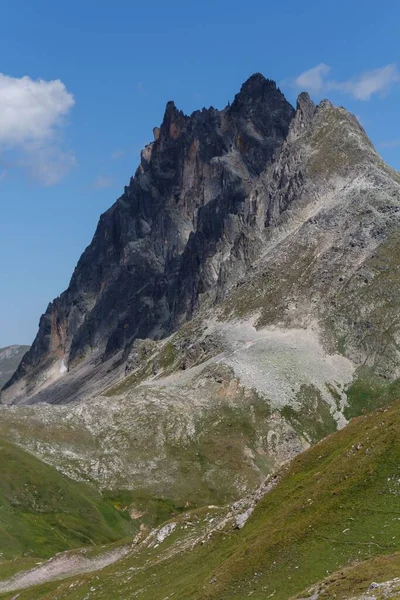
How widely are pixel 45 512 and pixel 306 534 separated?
78331mm

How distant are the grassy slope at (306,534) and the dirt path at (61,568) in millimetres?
15577

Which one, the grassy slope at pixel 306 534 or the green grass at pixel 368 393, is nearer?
the grassy slope at pixel 306 534

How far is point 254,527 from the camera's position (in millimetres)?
65750

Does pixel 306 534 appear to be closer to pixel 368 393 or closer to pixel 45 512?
pixel 45 512

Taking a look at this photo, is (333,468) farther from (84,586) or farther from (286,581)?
(84,586)

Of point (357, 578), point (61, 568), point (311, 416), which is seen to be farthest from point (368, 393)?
point (357, 578)

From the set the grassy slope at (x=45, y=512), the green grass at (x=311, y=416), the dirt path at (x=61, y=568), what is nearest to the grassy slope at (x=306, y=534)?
the dirt path at (x=61, y=568)

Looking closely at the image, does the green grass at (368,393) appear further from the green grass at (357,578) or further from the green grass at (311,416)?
the green grass at (357,578)

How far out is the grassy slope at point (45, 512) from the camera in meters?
113

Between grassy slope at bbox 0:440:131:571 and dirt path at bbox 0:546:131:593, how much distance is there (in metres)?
13.4

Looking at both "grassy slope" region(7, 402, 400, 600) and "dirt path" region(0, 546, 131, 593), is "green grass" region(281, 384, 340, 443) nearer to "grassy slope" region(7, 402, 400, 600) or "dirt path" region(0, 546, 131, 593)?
"dirt path" region(0, 546, 131, 593)

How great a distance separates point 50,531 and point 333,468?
67791 millimetres

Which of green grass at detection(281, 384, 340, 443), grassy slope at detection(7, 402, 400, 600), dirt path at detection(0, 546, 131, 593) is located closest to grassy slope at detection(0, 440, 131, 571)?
dirt path at detection(0, 546, 131, 593)

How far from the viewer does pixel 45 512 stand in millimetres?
124938
